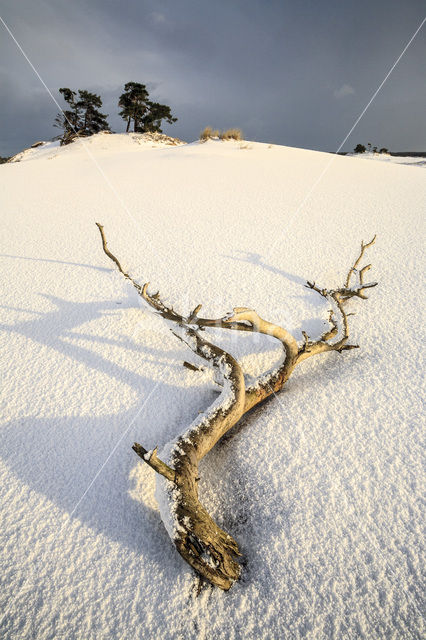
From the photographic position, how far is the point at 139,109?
12539mm

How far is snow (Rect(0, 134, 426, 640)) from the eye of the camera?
84 centimetres

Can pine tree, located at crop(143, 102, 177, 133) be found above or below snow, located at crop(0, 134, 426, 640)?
above

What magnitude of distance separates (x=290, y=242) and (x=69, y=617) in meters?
2.78

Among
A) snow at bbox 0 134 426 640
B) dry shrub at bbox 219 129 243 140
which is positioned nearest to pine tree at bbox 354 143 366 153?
dry shrub at bbox 219 129 243 140

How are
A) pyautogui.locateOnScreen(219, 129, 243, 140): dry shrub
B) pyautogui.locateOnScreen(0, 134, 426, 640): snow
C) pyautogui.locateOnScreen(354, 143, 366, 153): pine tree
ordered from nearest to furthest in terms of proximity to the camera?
1. pyautogui.locateOnScreen(0, 134, 426, 640): snow
2. pyautogui.locateOnScreen(219, 129, 243, 140): dry shrub
3. pyautogui.locateOnScreen(354, 143, 366, 153): pine tree

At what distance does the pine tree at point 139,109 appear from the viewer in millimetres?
12375

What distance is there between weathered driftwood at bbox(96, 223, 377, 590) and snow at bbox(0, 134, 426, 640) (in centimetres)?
10

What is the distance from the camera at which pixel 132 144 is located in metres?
9.02

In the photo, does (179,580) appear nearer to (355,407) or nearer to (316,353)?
(355,407)

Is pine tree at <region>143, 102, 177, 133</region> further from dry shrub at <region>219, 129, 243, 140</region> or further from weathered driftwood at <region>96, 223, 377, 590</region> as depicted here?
weathered driftwood at <region>96, 223, 377, 590</region>

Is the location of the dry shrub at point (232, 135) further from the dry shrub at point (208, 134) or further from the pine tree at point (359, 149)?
the pine tree at point (359, 149)

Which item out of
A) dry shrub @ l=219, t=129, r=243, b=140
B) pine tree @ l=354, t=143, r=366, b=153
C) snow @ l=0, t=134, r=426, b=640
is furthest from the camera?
pine tree @ l=354, t=143, r=366, b=153

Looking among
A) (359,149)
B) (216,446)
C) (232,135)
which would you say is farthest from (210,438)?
(359,149)

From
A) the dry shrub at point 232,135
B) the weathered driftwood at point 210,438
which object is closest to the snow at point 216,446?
the weathered driftwood at point 210,438
